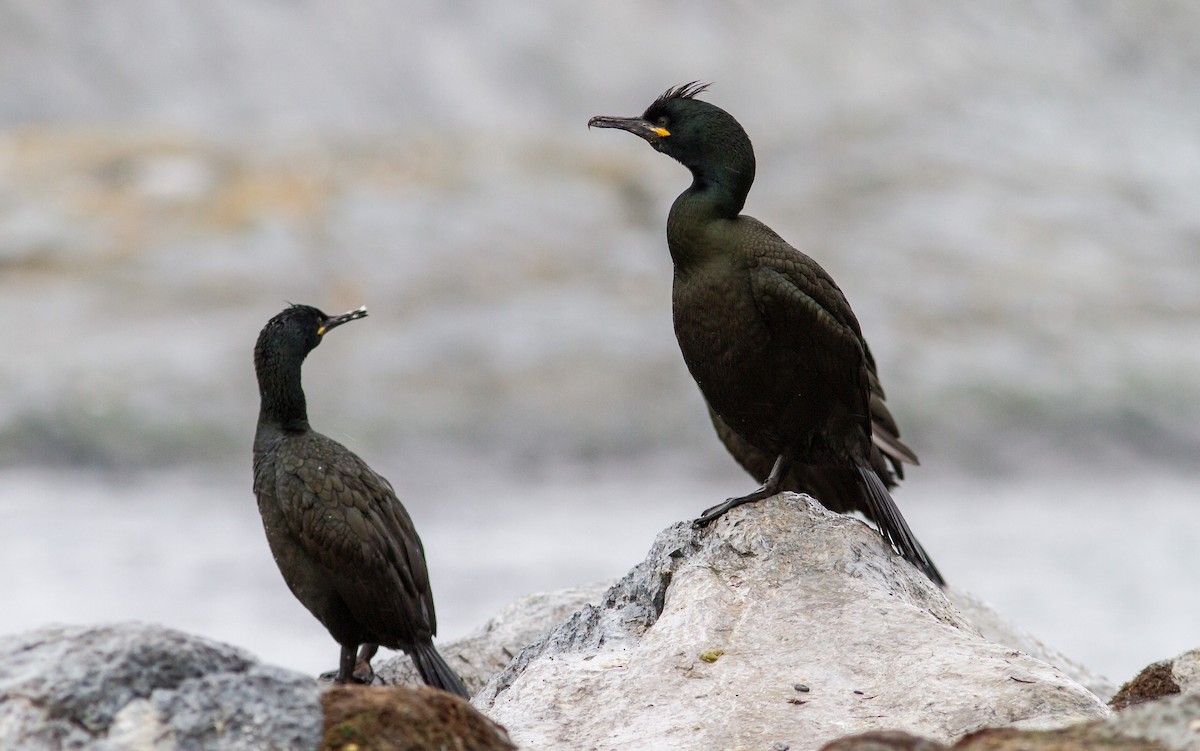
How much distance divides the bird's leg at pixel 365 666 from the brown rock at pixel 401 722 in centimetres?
289

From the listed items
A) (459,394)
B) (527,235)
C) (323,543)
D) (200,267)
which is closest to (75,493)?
(200,267)

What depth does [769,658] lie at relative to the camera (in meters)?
5.86

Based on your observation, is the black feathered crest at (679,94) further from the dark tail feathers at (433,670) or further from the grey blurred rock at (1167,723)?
the grey blurred rock at (1167,723)

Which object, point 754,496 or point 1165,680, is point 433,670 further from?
point 1165,680

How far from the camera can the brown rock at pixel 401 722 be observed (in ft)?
13.3

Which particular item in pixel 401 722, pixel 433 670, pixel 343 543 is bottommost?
pixel 401 722

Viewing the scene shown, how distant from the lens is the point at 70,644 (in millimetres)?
4145

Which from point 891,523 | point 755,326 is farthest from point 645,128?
point 891,523

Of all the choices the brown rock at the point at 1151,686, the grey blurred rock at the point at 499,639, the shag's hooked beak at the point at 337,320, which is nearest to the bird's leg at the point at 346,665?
the grey blurred rock at the point at 499,639

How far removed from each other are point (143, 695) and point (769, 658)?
2626mm

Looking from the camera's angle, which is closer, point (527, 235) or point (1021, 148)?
point (527, 235)

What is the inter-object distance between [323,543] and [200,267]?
17519 mm

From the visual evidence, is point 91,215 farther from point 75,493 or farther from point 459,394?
point 459,394

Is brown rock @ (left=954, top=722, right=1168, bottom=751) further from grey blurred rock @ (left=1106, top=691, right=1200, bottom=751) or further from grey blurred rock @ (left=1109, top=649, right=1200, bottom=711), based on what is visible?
grey blurred rock @ (left=1109, top=649, right=1200, bottom=711)
